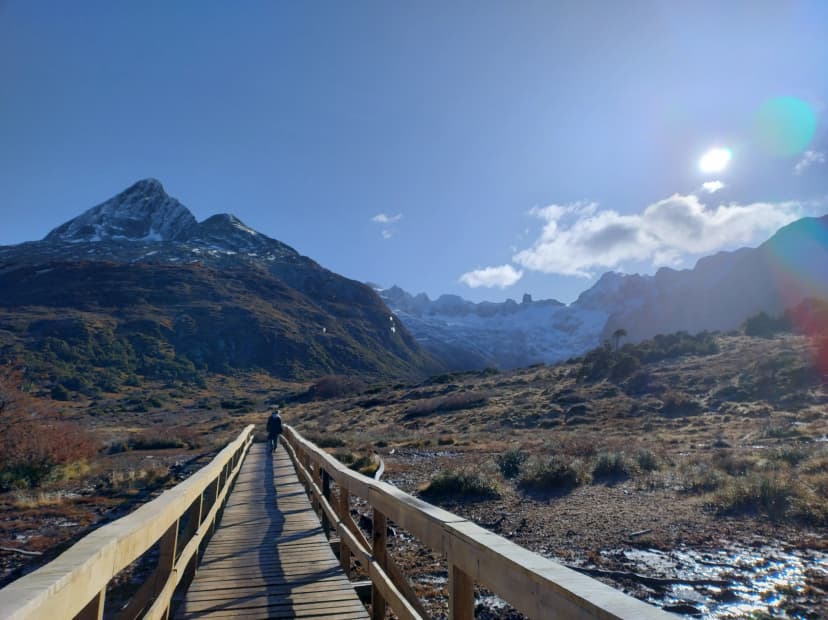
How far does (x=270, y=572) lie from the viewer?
5320mm

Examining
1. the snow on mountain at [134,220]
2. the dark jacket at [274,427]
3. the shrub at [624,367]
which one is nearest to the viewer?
the dark jacket at [274,427]

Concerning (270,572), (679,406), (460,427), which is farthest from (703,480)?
(460,427)

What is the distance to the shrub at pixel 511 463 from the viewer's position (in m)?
15.3

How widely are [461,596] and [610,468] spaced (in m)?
13.2

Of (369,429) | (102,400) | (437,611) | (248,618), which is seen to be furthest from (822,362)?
(102,400)

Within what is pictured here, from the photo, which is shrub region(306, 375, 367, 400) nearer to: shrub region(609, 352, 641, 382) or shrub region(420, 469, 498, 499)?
shrub region(609, 352, 641, 382)

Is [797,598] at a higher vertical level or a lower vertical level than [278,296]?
lower

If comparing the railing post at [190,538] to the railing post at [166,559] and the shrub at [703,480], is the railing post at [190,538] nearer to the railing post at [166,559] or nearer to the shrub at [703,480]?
the railing post at [166,559]

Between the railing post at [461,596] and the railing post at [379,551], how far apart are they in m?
1.50

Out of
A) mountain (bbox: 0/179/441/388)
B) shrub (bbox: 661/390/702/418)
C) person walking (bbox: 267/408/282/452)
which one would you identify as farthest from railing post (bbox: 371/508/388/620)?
mountain (bbox: 0/179/441/388)

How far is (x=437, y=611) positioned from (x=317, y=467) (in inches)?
133

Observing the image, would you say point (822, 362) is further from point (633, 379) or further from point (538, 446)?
point (538, 446)

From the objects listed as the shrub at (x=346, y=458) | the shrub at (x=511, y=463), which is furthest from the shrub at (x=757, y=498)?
the shrub at (x=346, y=458)

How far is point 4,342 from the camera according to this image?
65.9 meters
